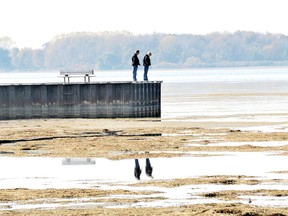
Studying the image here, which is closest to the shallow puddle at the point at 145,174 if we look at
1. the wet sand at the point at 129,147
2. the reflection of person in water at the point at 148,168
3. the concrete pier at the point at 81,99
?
the reflection of person in water at the point at 148,168

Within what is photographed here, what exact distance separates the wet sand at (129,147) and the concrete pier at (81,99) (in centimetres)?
168

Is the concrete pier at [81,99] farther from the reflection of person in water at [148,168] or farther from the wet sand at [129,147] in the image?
the reflection of person in water at [148,168]

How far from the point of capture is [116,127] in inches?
1806

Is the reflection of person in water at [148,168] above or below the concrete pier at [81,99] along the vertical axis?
above

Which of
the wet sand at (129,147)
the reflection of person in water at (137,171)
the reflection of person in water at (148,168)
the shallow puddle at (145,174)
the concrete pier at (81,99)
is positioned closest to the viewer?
the wet sand at (129,147)

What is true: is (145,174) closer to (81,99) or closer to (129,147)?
(129,147)

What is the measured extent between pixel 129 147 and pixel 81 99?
68.9ft

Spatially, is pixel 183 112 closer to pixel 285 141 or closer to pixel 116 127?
pixel 116 127

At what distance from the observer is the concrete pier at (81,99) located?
54.4 meters

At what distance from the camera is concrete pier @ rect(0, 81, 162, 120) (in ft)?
178

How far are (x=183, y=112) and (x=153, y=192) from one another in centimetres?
3918

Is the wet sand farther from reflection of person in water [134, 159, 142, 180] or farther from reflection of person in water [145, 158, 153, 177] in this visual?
reflection of person in water [145, 158, 153, 177]

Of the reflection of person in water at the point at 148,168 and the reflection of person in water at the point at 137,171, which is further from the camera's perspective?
the reflection of person in water at the point at 148,168

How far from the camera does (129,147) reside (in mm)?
34375
